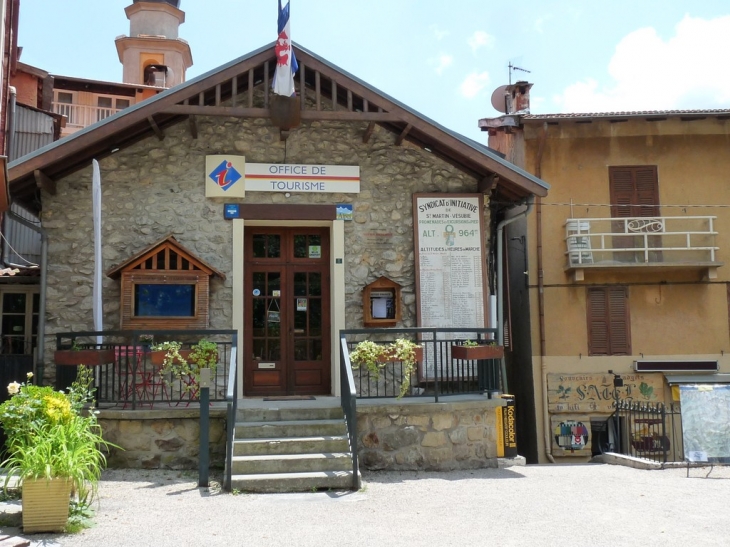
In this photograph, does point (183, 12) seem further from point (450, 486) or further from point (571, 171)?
point (450, 486)

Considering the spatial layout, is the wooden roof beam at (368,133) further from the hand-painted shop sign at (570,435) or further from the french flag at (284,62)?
the hand-painted shop sign at (570,435)

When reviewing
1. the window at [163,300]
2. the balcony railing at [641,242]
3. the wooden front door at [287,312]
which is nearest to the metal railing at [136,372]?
the window at [163,300]

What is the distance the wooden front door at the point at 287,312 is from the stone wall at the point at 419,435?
6.65ft

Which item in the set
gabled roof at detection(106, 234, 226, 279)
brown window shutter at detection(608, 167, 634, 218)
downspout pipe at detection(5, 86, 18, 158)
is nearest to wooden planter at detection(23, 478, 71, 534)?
gabled roof at detection(106, 234, 226, 279)

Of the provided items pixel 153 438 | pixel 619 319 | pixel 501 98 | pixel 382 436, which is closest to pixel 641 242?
pixel 619 319

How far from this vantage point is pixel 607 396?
1411 cm

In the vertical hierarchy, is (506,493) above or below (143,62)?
below

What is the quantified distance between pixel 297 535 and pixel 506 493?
2481 millimetres

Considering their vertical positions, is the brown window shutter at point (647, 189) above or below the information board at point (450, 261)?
above

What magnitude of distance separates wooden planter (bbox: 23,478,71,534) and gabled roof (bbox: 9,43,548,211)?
15.5 ft

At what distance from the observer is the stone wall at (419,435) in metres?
8.30

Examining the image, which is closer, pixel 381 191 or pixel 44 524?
pixel 44 524

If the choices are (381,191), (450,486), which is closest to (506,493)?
(450,486)

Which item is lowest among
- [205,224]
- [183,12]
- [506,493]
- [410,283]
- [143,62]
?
[506,493]
